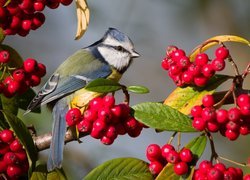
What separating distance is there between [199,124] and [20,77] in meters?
0.84

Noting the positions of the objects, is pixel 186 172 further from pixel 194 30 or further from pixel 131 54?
pixel 194 30

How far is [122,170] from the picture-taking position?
255cm

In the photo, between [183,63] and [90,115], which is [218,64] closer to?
[183,63]

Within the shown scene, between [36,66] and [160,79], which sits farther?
[160,79]

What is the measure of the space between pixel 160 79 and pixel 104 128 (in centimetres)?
526

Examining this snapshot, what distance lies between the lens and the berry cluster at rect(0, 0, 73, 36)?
9.12 ft

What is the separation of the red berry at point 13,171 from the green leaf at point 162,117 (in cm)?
49

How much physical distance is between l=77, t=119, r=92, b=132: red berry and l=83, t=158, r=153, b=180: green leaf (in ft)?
0.63

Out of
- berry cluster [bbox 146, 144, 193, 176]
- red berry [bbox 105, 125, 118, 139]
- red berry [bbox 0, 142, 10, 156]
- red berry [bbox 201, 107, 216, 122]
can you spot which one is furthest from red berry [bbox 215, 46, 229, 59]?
red berry [bbox 0, 142, 10, 156]

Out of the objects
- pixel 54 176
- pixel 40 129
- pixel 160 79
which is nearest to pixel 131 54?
pixel 40 129

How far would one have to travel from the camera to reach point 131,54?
4188 millimetres

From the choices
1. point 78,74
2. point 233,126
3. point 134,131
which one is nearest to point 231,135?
point 233,126

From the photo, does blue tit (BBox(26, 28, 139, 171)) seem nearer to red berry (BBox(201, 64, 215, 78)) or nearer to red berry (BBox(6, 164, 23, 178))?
red berry (BBox(6, 164, 23, 178))

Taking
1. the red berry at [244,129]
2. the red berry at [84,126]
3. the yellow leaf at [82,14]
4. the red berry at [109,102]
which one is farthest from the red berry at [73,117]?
the red berry at [244,129]
